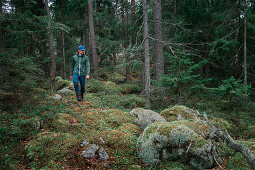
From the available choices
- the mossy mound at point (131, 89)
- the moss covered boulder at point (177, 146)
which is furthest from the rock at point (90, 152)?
the mossy mound at point (131, 89)

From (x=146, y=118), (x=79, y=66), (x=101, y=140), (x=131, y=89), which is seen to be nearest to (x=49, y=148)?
(x=101, y=140)

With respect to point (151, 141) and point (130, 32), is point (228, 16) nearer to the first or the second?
point (130, 32)

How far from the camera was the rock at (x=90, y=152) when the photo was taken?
134 inches

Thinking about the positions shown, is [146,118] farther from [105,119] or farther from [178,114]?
[105,119]

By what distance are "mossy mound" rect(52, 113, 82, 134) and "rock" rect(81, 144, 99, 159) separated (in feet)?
3.81

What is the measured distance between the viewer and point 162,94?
791 centimetres

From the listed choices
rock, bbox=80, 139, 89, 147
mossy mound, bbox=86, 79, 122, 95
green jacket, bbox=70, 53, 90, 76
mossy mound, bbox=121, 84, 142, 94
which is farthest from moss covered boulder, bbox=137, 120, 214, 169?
mossy mound, bbox=121, 84, 142, 94

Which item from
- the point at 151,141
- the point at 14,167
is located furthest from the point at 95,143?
the point at 14,167

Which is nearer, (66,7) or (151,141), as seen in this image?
(151,141)

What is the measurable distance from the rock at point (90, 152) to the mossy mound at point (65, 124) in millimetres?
1163

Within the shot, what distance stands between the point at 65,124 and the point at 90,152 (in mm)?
1721

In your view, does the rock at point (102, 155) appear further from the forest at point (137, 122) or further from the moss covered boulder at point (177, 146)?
the moss covered boulder at point (177, 146)

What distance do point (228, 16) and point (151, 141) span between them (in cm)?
A: 1153

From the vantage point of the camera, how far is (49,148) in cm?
351
